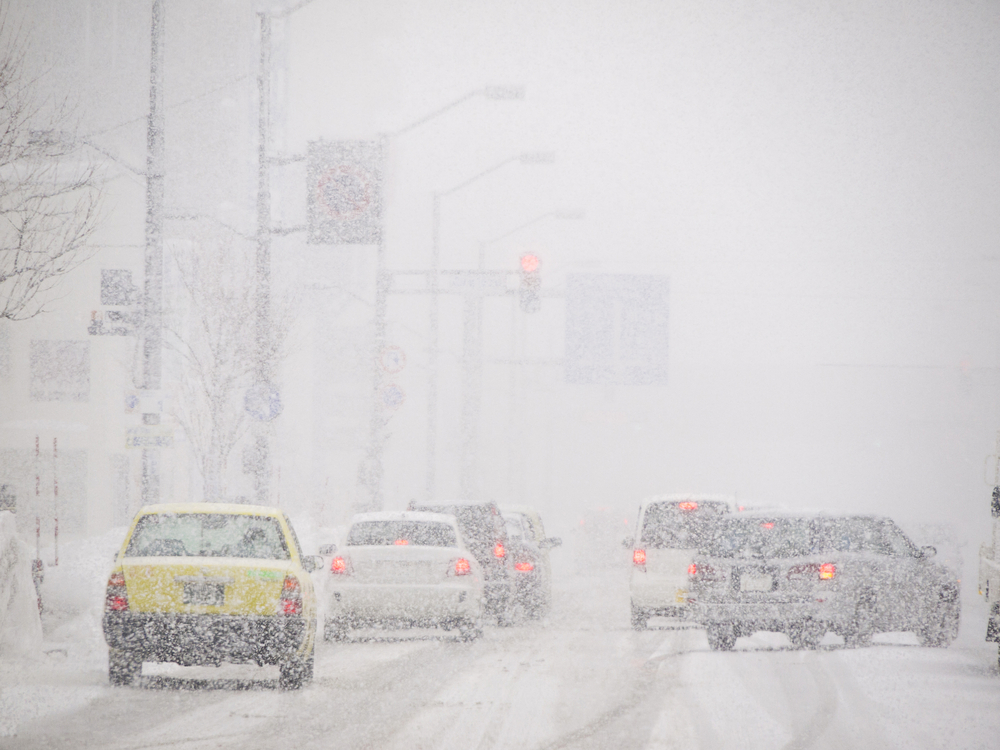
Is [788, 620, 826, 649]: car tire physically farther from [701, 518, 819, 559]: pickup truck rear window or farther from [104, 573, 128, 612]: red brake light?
[104, 573, 128, 612]: red brake light

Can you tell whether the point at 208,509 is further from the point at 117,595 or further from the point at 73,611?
the point at 73,611

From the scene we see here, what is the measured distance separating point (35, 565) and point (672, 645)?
693 cm

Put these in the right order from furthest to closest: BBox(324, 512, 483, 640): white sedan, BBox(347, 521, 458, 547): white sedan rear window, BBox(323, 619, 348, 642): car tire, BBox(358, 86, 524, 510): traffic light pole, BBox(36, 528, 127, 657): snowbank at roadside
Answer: BBox(358, 86, 524, 510): traffic light pole → BBox(347, 521, 458, 547): white sedan rear window → BBox(323, 619, 348, 642): car tire → BBox(324, 512, 483, 640): white sedan → BBox(36, 528, 127, 657): snowbank at roadside

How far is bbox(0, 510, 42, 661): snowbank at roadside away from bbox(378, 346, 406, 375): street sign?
17783 millimetres

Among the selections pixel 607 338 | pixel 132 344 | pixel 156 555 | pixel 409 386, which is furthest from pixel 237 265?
pixel 409 386

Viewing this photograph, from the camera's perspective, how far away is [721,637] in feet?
51.7

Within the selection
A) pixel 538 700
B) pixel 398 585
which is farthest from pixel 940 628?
pixel 538 700

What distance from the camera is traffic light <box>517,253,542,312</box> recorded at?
2853cm

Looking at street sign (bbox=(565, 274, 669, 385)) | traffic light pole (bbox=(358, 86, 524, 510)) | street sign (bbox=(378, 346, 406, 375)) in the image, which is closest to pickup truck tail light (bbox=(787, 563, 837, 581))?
traffic light pole (bbox=(358, 86, 524, 510))

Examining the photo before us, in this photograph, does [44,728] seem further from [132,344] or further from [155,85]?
[132,344]

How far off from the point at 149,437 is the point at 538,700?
34.7 feet

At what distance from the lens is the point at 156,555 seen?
40.3 ft

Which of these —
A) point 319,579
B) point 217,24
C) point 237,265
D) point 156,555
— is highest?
point 217,24

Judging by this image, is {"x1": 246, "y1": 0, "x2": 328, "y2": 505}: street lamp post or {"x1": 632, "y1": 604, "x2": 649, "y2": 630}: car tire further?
{"x1": 246, "y1": 0, "x2": 328, "y2": 505}: street lamp post
